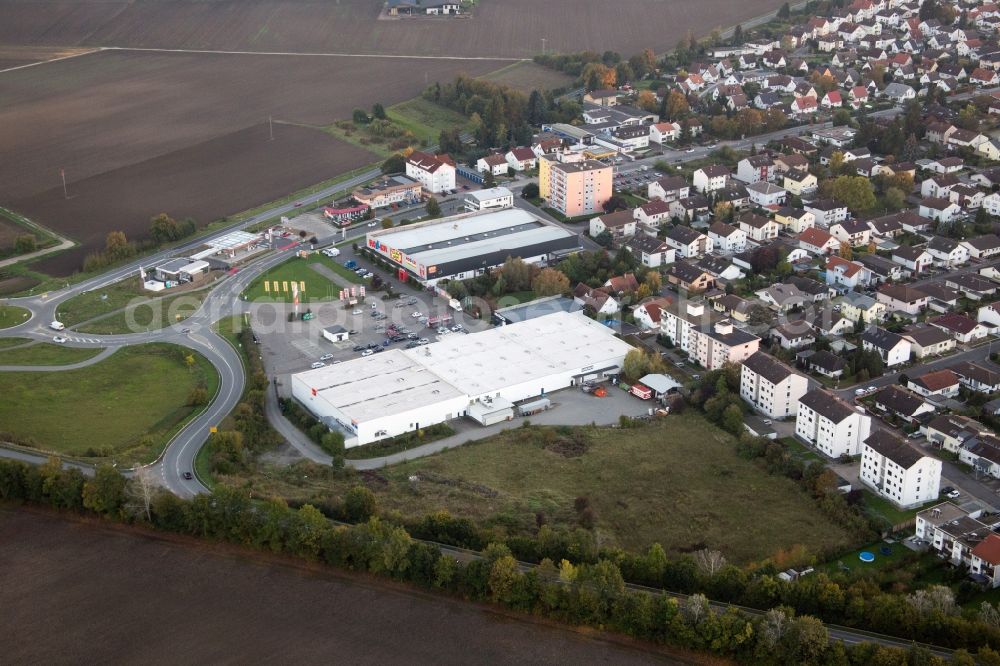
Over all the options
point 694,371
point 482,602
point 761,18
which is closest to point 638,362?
point 694,371

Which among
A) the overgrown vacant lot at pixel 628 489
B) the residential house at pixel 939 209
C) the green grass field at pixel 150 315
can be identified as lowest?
the overgrown vacant lot at pixel 628 489

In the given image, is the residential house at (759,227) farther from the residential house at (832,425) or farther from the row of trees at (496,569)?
the row of trees at (496,569)

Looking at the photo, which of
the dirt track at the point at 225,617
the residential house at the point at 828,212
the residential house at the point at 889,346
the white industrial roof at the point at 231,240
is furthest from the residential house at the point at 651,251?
the dirt track at the point at 225,617

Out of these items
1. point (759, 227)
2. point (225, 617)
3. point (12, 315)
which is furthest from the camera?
point (759, 227)

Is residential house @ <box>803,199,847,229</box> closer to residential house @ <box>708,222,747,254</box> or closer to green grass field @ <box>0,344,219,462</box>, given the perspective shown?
residential house @ <box>708,222,747,254</box>

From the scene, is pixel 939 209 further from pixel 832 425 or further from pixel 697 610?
pixel 697 610

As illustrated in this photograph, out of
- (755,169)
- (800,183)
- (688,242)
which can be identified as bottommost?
(688,242)

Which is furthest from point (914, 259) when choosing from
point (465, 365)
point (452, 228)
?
point (465, 365)

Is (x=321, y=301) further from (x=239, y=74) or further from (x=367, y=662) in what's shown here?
(x=239, y=74)
